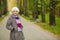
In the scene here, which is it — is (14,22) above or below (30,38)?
above

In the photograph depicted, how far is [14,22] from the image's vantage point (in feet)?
27.8

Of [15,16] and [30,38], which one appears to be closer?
[15,16]

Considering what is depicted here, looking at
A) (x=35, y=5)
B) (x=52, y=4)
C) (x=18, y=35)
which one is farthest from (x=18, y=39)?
(x=35, y=5)

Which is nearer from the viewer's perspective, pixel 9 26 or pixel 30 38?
pixel 9 26

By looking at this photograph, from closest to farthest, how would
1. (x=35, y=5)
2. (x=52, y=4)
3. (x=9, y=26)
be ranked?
1. (x=9, y=26)
2. (x=52, y=4)
3. (x=35, y=5)

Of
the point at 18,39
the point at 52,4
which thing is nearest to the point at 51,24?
the point at 52,4

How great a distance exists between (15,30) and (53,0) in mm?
14508

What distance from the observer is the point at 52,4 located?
2241 centimetres

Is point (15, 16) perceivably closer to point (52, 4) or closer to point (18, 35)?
point (18, 35)

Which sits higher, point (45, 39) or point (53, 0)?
point (53, 0)

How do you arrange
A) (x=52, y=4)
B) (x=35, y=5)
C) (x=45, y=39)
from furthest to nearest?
(x=35, y=5), (x=52, y=4), (x=45, y=39)

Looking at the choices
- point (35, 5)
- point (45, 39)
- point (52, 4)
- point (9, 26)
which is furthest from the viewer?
point (35, 5)

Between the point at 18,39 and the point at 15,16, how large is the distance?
75 cm

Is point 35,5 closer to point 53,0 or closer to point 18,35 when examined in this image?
point 53,0
